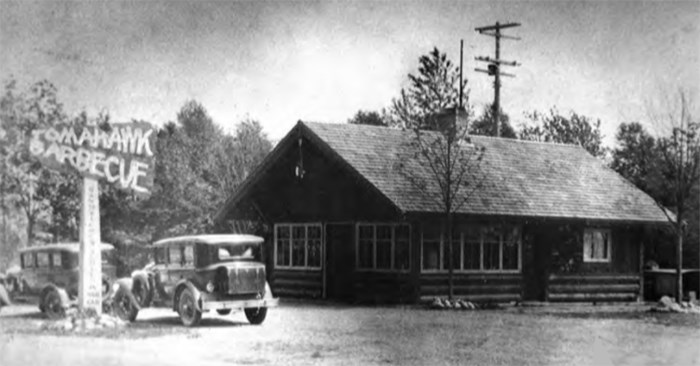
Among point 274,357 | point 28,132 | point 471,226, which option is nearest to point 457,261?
point 471,226

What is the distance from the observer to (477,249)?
83.6 feet

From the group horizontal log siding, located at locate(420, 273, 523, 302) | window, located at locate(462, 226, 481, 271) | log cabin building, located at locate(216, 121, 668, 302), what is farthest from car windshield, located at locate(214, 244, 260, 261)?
window, located at locate(462, 226, 481, 271)

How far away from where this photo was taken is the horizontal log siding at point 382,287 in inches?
958

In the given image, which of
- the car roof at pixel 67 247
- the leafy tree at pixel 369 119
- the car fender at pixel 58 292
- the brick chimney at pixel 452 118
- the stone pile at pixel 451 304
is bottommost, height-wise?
the stone pile at pixel 451 304

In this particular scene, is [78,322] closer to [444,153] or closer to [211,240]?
[211,240]

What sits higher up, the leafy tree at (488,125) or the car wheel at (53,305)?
the leafy tree at (488,125)

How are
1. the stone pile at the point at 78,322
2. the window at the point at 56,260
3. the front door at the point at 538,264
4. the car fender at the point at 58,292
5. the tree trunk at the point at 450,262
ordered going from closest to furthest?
the stone pile at the point at 78,322
the window at the point at 56,260
the car fender at the point at 58,292
the tree trunk at the point at 450,262
the front door at the point at 538,264

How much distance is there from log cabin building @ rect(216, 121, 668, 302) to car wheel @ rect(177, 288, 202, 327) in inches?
209

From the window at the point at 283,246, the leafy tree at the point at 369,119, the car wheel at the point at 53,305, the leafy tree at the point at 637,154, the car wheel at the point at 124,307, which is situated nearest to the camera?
the car wheel at the point at 53,305

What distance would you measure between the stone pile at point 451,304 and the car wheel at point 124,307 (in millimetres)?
8000

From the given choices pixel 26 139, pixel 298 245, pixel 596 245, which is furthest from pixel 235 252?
pixel 596 245

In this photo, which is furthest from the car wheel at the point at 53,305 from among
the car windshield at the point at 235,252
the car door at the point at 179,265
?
the car windshield at the point at 235,252

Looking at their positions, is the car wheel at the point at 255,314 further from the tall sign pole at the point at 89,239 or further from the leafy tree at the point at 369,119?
the leafy tree at the point at 369,119

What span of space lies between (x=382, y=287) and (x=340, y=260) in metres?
1.57
